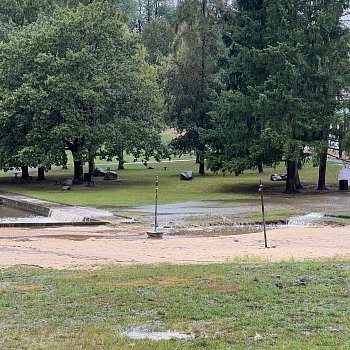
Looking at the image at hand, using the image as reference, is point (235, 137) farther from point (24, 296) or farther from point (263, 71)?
point (24, 296)

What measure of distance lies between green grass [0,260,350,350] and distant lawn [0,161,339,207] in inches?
722

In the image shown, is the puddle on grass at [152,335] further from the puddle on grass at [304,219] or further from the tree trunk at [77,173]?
the tree trunk at [77,173]

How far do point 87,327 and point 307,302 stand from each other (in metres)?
3.03

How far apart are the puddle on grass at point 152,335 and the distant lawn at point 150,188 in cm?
2213

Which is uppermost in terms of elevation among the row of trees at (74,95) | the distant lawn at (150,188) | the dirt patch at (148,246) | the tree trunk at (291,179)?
the row of trees at (74,95)

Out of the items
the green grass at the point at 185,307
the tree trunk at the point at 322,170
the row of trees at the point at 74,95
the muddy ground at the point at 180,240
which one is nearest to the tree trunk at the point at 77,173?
the row of trees at the point at 74,95

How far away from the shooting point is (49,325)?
26.0ft

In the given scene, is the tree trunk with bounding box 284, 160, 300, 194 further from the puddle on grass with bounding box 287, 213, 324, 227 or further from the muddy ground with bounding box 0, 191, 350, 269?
the puddle on grass with bounding box 287, 213, 324, 227

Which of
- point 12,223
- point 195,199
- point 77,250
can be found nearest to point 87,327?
point 77,250

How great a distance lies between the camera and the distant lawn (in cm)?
3231

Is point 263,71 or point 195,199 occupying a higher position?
point 263,71

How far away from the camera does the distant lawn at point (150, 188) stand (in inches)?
1272

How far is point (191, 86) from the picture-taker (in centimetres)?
4806

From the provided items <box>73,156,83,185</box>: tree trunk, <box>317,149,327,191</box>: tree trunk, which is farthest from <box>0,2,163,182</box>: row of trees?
<box>317,149,327,191</box>: tree trunk
